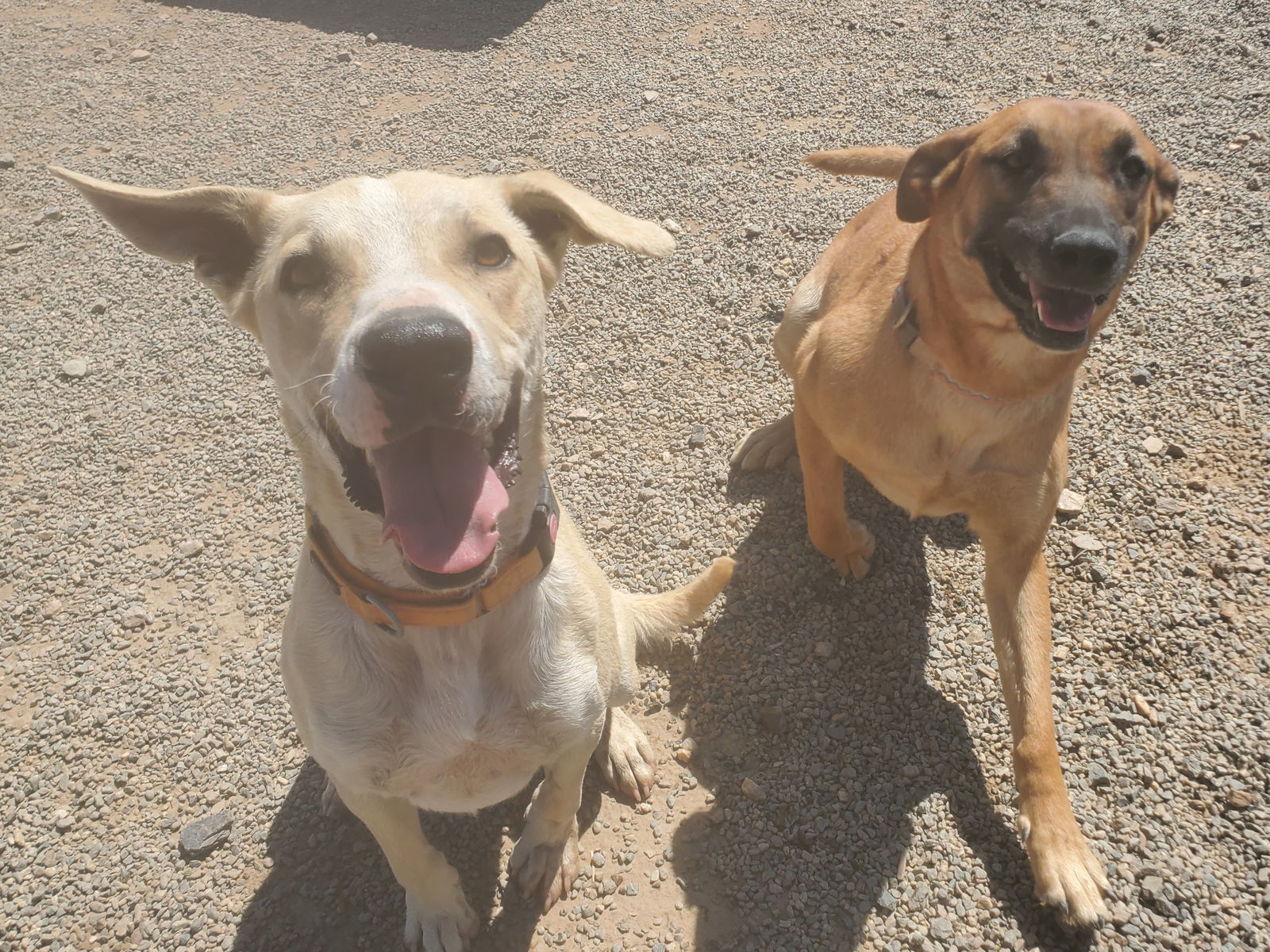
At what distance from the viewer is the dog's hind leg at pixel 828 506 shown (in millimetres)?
3281

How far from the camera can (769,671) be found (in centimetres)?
332

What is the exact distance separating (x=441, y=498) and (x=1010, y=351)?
2.03m

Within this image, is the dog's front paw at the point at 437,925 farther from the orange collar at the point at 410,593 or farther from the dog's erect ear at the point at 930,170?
the dog's erect ear at the point at 930,170

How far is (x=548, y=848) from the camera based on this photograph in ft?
8.93

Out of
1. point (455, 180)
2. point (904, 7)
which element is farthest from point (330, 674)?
point (904, 7)

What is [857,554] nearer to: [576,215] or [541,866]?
[541,866]

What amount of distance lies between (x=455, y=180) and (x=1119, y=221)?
2185 millimetres

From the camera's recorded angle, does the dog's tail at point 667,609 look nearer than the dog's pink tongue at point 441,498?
No

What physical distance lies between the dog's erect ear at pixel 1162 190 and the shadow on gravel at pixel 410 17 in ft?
21.8

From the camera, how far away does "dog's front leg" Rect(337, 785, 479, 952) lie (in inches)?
86.6

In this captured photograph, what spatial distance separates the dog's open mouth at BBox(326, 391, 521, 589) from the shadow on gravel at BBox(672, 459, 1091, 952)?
5.57 feet

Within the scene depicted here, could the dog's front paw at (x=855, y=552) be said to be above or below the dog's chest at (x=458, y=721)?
below

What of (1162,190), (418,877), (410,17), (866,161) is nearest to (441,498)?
(418,877)

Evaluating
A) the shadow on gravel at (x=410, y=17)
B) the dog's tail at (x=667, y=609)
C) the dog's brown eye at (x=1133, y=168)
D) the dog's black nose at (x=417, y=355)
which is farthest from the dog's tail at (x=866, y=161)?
the shadow on gravel at (x=410, y=17)
